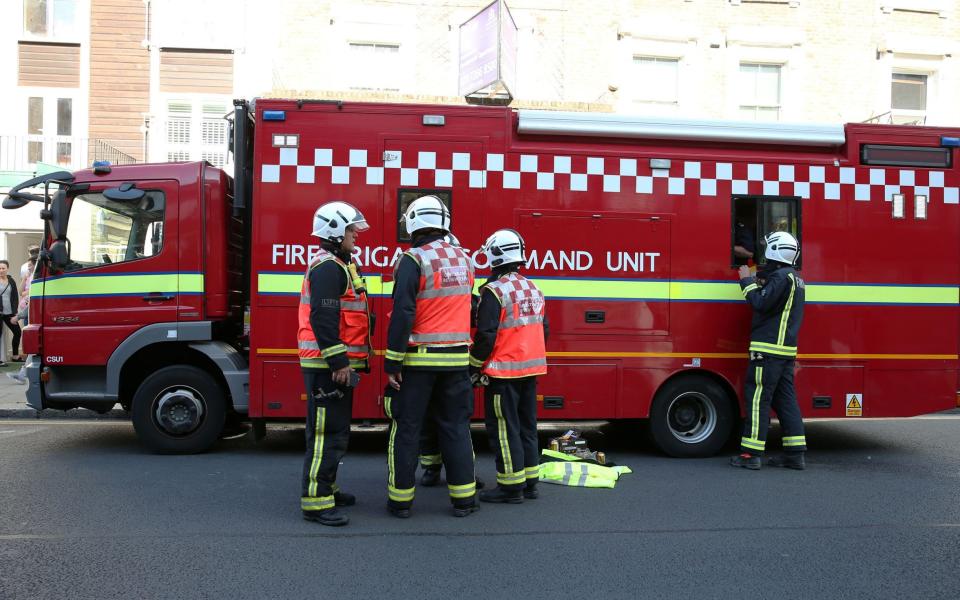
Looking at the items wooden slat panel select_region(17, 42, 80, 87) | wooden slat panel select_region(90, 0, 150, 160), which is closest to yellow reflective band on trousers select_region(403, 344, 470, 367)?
wooden slat panel select_region(90, 0, 150, 160)

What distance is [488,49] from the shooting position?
529 inches

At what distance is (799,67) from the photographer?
51.0 ft

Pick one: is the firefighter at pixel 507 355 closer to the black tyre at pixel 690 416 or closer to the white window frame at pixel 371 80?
the black tyre at pixel 690 416

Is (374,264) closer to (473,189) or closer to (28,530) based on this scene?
(473,189)

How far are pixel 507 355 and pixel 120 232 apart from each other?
143 inches

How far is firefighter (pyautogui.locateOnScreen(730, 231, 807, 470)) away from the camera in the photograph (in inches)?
243

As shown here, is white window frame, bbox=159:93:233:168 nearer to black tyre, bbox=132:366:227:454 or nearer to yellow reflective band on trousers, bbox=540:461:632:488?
black tyre, bbox=132:366:227:454

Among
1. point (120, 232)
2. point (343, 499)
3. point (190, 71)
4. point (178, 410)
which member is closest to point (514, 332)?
point (343, 499)

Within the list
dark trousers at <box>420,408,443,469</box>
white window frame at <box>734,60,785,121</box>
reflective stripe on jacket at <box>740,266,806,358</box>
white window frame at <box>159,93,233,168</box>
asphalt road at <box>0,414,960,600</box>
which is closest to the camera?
asphalt road at <box>0,414,960,600</box>

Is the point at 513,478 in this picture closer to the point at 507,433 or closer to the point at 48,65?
the point at 507,433

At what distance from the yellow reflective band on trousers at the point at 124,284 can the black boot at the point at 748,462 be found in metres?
4.75

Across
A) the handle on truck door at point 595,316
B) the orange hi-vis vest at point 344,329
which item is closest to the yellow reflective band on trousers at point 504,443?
the orange hi-vis vest at point 344,329

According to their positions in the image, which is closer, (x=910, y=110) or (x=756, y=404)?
(x=756, y=404)

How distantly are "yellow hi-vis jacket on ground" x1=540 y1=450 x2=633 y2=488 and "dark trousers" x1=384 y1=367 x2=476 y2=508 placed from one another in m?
1.16
